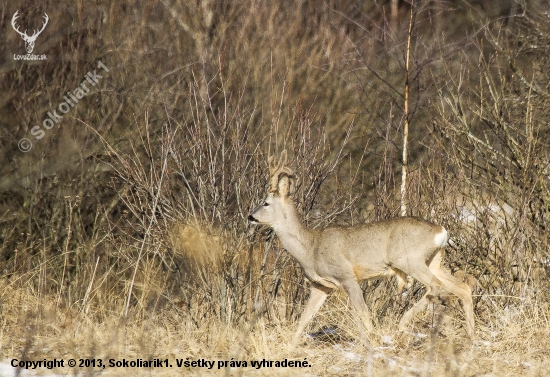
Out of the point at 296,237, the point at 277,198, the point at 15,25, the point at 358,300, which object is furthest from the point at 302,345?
the point at 15,25

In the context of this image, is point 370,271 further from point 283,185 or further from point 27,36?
point 27,36

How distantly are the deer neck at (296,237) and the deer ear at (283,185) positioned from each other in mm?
183

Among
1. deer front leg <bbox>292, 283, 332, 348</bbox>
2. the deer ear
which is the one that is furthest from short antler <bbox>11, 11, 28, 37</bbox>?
deer front leg <bbox>292, 283, 332, 348</bbox>

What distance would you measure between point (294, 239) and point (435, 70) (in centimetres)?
907

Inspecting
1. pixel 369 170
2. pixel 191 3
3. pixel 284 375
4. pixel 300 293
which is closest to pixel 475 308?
pixel 300 293

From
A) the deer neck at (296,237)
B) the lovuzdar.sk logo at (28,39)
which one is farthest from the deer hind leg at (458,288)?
the lovuzdar.sk logo at (28,39)

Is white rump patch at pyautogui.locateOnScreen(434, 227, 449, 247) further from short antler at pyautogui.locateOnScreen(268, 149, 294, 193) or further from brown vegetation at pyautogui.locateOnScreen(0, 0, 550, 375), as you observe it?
short antler at pyautogui.locateOnScreen(268, 149, 294, 193)

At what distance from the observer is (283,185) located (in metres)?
7.24

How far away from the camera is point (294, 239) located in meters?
7.24

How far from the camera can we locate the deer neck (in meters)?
7.17

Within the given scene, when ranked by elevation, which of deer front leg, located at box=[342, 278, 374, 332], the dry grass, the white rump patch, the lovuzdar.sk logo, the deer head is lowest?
the dry grass

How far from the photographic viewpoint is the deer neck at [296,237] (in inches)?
282

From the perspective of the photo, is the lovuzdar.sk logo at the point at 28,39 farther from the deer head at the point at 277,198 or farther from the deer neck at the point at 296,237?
the deer neck at the point at 296,237

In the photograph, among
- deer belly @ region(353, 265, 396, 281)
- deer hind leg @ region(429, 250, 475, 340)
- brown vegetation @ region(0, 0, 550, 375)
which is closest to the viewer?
brown vegetation @ region(0, 0, 550, 375)
